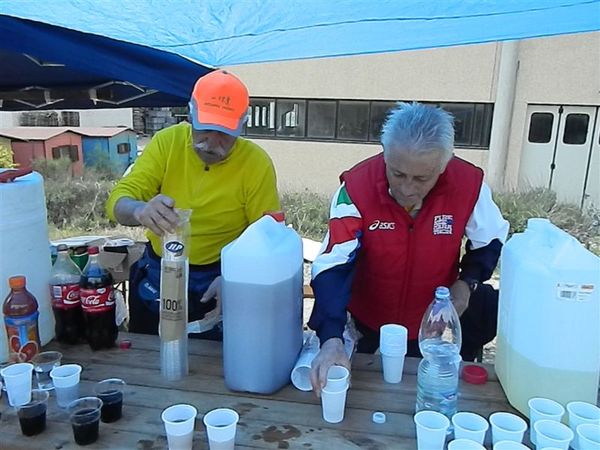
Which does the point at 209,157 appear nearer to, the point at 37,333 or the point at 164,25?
the point at 164,25

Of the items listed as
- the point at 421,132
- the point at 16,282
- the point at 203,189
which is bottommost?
the point at 16,282

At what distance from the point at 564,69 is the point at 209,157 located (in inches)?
306

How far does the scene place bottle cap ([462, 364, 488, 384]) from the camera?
1.52 meters

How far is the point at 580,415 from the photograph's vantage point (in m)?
1.25

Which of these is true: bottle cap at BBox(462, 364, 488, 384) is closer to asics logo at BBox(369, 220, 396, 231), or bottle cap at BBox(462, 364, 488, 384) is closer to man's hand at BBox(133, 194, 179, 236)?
asics logo at BBox(369, 220, 396, 231)

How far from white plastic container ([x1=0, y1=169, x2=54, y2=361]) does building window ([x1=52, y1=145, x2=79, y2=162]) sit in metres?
7.93

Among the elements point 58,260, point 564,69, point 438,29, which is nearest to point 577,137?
point 564,69

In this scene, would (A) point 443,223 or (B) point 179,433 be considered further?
(A) point 443,223

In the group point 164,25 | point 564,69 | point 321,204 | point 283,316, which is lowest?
point 321,204

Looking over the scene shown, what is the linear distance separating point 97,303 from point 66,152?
27.8 feet

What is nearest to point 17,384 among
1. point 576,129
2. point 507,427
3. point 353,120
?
point 507,427

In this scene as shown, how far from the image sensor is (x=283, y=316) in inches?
55.6

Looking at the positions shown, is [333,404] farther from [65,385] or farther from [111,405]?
[65,385]

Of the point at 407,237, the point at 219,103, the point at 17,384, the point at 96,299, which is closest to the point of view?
the point at 17,384
